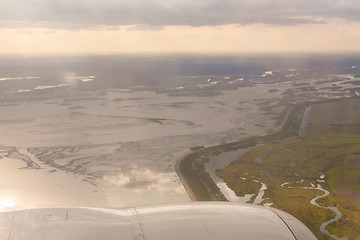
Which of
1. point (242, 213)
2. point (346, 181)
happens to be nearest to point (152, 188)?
point (346, 181)

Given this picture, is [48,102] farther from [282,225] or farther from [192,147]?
[282,225]

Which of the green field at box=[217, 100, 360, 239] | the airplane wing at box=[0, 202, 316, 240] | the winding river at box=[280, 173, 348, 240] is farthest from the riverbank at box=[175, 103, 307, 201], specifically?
the airplane wing at box=[0, 202, 316, 240]

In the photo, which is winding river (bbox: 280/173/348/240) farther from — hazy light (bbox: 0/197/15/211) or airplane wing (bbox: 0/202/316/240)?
hazy light (bbox: 0/197/15/211)

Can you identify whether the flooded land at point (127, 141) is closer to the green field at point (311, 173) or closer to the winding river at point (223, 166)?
the winding river at point (223, 166)

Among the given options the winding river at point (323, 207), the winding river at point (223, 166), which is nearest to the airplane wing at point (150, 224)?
the winding river at point (323, 207)

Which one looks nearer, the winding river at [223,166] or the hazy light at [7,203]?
the hazy light at [7,203]

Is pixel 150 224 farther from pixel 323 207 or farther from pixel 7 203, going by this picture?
pixel 7 203
